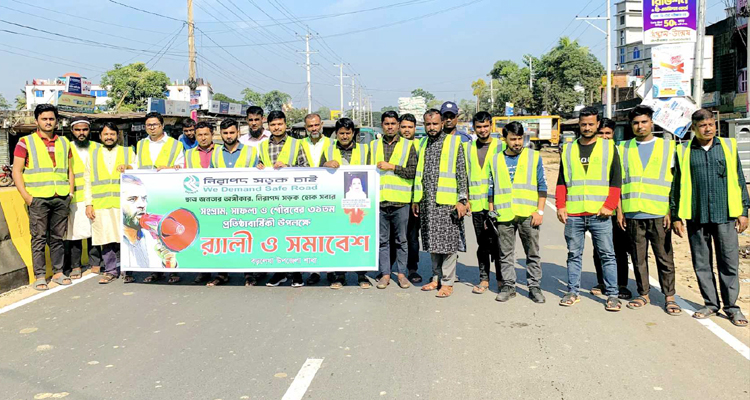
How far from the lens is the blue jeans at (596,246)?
6.04 metres

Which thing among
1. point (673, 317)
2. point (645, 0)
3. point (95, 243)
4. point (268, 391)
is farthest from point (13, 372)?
point (645, 0)

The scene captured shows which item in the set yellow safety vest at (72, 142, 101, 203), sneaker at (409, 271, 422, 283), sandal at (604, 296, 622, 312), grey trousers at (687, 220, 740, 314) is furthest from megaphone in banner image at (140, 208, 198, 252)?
grey trousers at (687, 220, 740, 314)

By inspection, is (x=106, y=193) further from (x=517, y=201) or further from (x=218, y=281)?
(x=517, y=201)

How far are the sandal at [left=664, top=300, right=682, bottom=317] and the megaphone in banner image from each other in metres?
4.82

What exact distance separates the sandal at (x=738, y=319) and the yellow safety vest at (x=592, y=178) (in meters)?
1.45

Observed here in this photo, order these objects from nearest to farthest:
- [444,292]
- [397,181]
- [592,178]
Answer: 1. [592,178]
2. [444,292]
3. [397,181]

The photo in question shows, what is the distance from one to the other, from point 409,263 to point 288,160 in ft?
6.04

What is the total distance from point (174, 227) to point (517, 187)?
12.2 ft

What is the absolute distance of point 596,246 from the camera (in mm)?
6184

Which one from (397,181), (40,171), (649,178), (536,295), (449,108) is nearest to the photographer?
(649,178)

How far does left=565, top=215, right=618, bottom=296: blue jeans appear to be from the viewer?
6035 millimetres

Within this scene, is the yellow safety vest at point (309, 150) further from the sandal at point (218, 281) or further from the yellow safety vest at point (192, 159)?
the sandal at point (218, 281)

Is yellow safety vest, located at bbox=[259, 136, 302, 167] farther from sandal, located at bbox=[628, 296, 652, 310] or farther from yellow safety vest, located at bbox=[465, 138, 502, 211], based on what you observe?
sandal, located at bbox=[628, 296, 652, 310]

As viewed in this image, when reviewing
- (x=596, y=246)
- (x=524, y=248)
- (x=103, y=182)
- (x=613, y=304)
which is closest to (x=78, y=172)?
(x=103, y=182)
